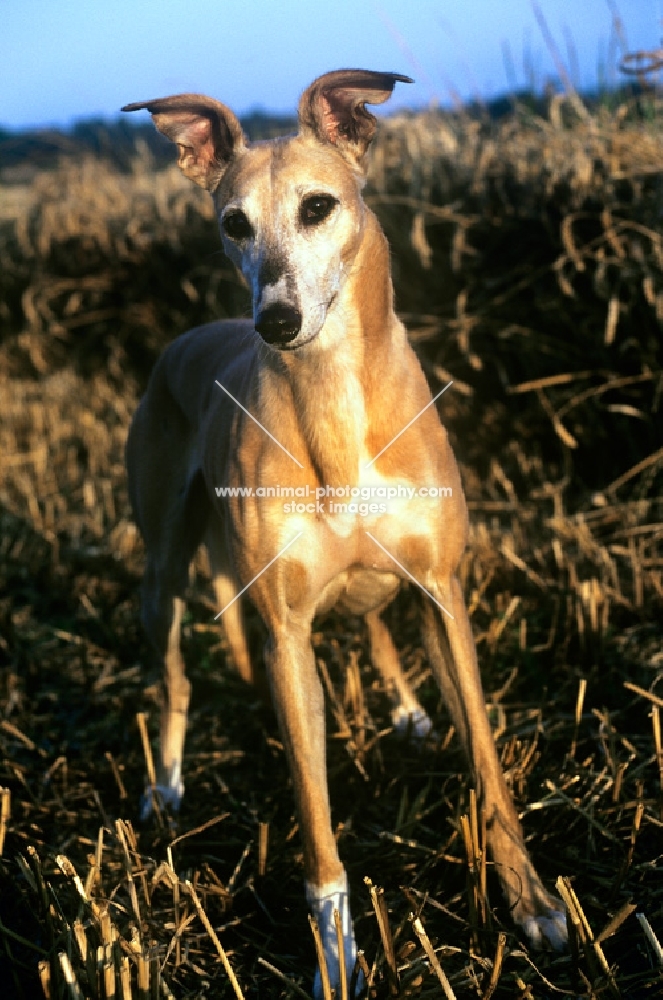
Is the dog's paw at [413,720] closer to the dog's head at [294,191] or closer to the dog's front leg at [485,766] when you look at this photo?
the dog's front leg at [485,766]

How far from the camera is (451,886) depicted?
8.77 feet

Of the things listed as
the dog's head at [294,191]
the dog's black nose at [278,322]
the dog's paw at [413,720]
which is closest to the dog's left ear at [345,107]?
the dog's head at [294,191]

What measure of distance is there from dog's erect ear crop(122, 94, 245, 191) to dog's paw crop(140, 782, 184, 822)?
2066mm

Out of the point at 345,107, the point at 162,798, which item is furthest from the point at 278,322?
the point at 162,798

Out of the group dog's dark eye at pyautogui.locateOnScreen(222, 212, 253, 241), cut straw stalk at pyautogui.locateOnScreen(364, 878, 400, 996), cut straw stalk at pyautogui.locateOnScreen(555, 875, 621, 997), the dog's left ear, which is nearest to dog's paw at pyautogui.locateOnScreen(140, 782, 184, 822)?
cut straw stalk at pyautogui.locateOnScreen(364, 878, 400, 996)

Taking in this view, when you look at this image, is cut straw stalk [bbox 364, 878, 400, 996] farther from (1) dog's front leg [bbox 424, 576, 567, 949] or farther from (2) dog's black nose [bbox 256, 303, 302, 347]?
(2) dog's black nose [bbox 256, 303, 302, 347]

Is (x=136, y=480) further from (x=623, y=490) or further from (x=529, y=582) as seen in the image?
(x=623, y=490)

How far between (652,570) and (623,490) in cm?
90

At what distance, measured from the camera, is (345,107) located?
283 cm

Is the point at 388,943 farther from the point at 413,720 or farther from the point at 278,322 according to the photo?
the point at 278,322

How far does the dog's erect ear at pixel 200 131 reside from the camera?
9.48 ft

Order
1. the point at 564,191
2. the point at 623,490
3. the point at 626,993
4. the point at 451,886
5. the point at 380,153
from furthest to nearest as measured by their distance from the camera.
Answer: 1. the point at 380,153
2. the point at 564,191
3. the point at 623,490
4. the point at 451,886
5. the point at 626,993

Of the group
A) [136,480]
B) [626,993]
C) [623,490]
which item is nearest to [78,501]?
[136,480]

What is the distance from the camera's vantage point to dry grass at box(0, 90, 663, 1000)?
96.5 inches
